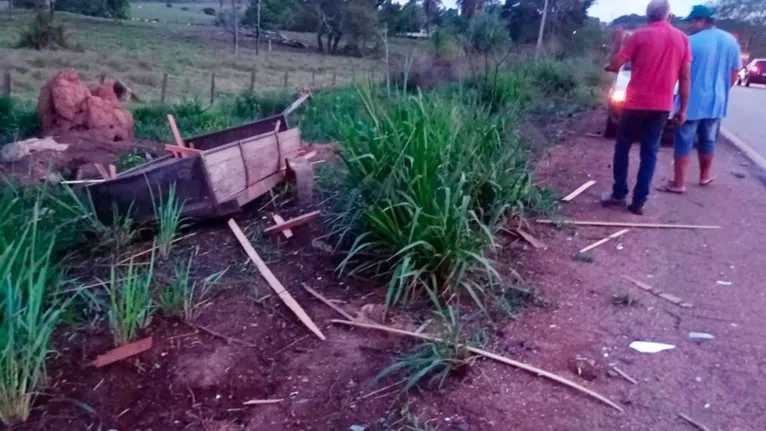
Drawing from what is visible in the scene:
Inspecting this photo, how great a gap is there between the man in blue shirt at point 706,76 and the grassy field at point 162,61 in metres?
9.98

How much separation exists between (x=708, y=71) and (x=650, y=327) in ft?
13.1

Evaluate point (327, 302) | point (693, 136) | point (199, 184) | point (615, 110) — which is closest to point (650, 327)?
point (327, 302)

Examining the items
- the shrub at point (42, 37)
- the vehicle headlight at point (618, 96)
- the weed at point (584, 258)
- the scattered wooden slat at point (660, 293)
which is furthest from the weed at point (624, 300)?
the shrub at point (42, 37)

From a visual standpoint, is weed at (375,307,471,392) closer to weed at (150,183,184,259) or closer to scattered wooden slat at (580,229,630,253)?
weed at (150,183,184,259)

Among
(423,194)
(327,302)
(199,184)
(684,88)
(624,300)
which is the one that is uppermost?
(684,88)

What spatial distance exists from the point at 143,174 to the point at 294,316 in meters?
1.88

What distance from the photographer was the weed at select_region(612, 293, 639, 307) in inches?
213

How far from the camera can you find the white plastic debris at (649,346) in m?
4.75

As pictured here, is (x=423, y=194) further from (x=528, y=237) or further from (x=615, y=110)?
(x=615, y=110)

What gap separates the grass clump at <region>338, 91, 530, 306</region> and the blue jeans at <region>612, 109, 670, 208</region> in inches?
48.6

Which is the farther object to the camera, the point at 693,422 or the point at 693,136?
the point at 693,136

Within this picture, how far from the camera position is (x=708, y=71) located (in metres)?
8.19

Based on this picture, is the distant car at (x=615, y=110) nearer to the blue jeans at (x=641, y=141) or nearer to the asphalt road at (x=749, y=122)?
the asphalt road at (x=749, y=122)

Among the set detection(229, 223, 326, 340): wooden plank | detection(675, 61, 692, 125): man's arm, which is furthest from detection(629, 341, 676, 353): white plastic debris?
detection(675, 61, 692, 125): man's arm
